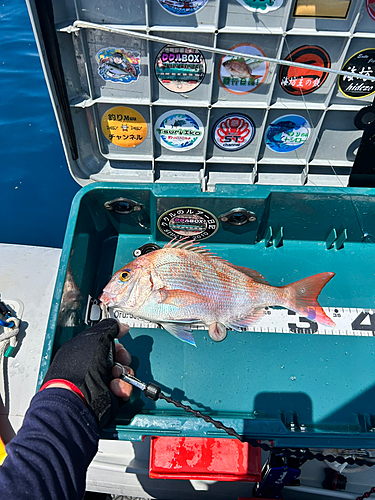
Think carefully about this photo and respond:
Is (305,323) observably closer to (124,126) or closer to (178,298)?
(178,298)

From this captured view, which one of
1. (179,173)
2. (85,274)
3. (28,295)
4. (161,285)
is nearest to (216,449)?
(161,285)

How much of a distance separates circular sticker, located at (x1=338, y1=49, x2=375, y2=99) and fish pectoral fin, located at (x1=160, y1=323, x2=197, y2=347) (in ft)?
9.44

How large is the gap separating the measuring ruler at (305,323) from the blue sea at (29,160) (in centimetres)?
205

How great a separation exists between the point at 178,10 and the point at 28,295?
9.88 feet

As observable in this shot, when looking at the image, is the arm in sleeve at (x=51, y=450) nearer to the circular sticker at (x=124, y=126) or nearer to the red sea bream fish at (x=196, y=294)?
the red sea bream fish at (x=196, y=294)

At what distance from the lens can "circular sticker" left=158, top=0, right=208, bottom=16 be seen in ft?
8.77

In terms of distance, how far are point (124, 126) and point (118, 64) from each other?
63cm

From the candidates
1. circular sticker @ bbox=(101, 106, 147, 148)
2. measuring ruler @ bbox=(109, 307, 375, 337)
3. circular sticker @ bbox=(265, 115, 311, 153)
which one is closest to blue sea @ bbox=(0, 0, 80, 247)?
circular sticker @ bbox=(101, 106, 147, 148)

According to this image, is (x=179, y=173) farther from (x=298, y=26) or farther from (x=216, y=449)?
(x=216, y=449)

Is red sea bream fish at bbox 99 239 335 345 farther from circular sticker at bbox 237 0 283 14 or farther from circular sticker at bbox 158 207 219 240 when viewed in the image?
circular sticker at bbox 237 0 283 14

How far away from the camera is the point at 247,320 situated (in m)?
2.54

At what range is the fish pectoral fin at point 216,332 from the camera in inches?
99.0

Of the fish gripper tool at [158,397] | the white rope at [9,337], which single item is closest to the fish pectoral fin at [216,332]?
the fish gripper tool at [158,397]

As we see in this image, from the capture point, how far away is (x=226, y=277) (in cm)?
250
